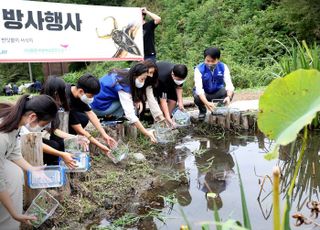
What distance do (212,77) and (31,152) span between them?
3302 millimetres

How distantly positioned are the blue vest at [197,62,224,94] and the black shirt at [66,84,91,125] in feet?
6.92

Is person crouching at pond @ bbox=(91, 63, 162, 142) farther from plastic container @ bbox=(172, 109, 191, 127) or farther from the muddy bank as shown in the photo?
plastic container @ bbox=(172, 109, 191, 127)

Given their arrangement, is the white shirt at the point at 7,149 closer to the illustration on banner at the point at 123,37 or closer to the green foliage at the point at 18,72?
the illustration on banner at the point at 123,37

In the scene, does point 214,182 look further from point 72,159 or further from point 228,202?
point 72,159

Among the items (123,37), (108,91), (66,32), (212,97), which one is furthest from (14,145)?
(123,37)

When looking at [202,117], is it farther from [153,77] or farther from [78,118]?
[78,118]

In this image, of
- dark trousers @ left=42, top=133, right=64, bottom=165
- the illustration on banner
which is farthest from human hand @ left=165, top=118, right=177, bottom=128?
the illustration on banner

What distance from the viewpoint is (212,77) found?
5559 millimetres

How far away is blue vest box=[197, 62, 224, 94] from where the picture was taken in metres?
5.50

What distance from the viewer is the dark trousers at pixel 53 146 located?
3252mm

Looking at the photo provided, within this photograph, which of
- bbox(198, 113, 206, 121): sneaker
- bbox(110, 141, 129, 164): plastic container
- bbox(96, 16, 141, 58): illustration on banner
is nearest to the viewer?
bbox(110, 141, 129, 164): plastic container

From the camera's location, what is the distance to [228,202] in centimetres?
316

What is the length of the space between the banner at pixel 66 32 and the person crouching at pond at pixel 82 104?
10.8 feet

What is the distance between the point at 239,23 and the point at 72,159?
1163cm
